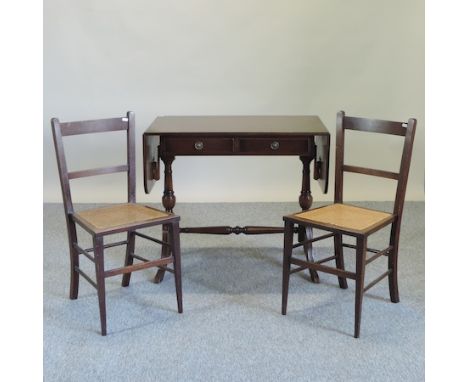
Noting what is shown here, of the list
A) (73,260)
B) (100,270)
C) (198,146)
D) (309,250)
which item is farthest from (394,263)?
(73,260)

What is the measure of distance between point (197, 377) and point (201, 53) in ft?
9.91

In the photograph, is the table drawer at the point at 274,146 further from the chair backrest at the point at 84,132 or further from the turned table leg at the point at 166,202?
the chair backrest at the point at 84,132

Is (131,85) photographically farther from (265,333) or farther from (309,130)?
(265,333)

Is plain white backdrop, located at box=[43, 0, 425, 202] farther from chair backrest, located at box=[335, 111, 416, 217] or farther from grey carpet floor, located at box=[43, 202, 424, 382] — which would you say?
chair backrest, located at box=[335, 111, 416, 217]

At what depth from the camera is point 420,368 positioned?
8.97ft

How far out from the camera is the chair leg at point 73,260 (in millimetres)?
3295

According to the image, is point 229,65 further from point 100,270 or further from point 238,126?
point 100,270

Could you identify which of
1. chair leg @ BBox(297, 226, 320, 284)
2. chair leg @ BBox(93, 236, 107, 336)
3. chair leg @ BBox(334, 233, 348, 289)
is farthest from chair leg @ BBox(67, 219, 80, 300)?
chair leg @ BBox(334, 233, 348, 289)

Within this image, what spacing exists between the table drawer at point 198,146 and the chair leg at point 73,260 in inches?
25.9

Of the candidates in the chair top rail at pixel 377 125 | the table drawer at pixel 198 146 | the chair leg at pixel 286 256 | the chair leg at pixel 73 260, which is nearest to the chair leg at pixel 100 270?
the chair leg at pixel 73 260

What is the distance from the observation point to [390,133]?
3.26 meters

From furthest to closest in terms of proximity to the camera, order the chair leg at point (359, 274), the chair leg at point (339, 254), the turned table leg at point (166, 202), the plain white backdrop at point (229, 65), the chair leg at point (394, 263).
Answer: the plain white backdrop at point (229, 65) < the turned table leg at point (166, 202) < the chair leg at point (339, 254) < the chair leg at point (394, 263) < the chair leg at point (359, 274)

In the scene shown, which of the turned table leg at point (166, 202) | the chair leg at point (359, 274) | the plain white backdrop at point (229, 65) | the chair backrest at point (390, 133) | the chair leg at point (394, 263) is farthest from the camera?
the plain white backdrop at point (229, 65)

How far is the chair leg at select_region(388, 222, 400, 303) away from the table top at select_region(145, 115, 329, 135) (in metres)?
0.63
